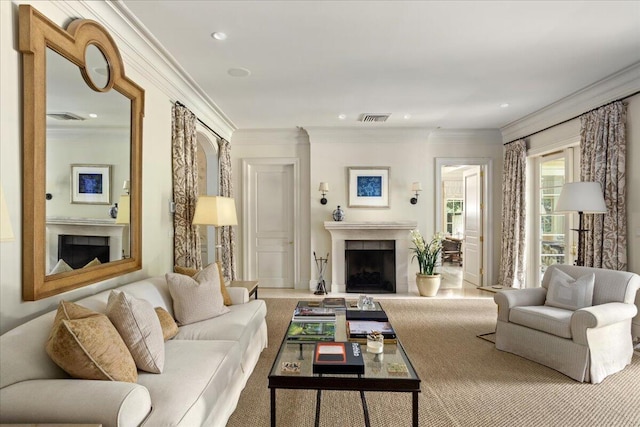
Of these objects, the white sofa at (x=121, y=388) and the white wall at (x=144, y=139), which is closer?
the white sofa at (x=121, y=388)

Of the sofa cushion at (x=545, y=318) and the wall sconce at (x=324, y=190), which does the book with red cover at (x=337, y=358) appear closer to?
the sofa cushion at (x=545, y=318)

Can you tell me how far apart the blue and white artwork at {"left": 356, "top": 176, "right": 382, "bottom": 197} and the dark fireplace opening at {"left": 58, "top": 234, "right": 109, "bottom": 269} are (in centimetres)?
428

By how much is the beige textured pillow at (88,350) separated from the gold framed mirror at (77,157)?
21.4 inches

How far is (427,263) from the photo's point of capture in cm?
584

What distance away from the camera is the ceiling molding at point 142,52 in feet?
8.23

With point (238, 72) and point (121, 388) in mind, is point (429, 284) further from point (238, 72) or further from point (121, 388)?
point (121, 388)

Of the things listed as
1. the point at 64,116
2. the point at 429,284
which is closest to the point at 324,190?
the point at 429,284

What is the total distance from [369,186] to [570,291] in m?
3.53

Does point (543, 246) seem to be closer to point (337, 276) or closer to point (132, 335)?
point (337, 276)

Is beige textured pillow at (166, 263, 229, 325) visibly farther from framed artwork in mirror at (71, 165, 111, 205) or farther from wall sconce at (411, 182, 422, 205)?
wall sconce at (411, 182, 422, 205)

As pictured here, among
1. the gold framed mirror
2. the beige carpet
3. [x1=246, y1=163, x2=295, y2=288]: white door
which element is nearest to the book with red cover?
the beige carpet

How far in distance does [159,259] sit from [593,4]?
411 cm

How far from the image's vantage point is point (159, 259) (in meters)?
3.50

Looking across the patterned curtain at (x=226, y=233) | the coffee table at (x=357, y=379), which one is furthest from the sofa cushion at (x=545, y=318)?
the patterned curtain at (x=226, y=233)
